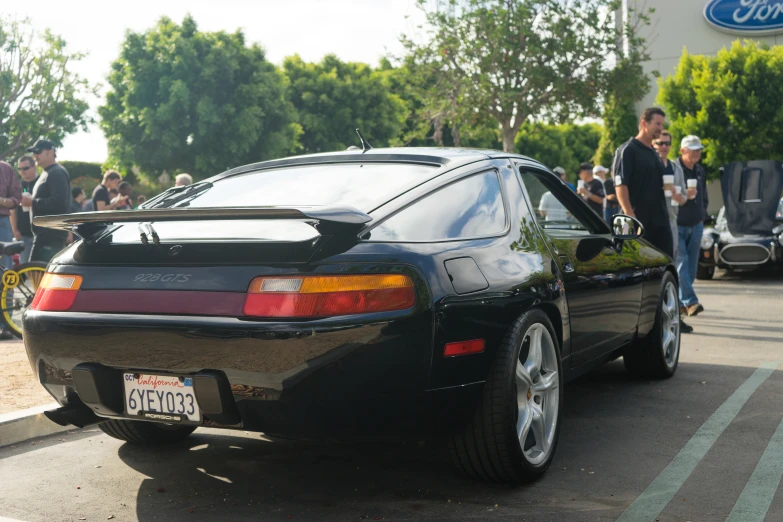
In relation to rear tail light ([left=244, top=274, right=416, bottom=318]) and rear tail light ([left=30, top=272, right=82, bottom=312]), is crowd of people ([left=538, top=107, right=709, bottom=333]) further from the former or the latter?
rear tail light ([left=30, top=272, right=82, bottom=312])

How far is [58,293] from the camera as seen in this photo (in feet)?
12.0

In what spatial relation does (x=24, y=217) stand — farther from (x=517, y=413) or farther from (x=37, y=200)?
(x=517, y=413)

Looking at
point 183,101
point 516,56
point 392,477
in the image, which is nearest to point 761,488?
point 392,477

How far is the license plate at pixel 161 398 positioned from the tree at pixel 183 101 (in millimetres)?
42466

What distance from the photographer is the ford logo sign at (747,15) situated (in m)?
42.7

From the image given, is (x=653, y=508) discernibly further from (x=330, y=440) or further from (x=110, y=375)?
(x=110, y=375)

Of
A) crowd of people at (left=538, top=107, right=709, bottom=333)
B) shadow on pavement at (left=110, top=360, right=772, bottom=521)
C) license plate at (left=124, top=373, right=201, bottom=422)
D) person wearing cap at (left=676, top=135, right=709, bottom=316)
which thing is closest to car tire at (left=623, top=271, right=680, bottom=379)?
shadow on pavement at (left=110, top=360, right=772, bottom=521)

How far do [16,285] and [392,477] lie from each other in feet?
19.3

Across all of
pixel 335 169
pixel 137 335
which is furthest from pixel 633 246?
pixel 137 335

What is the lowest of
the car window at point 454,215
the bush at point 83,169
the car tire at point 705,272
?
the car tire at point 705,272

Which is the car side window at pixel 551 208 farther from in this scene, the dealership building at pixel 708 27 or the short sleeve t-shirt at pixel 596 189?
the dealership building at pixel 708 27

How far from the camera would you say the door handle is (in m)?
4.47

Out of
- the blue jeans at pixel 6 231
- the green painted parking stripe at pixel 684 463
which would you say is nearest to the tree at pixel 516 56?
the blue jeans at pixel 6 231

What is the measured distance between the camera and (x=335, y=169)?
4266 mm
